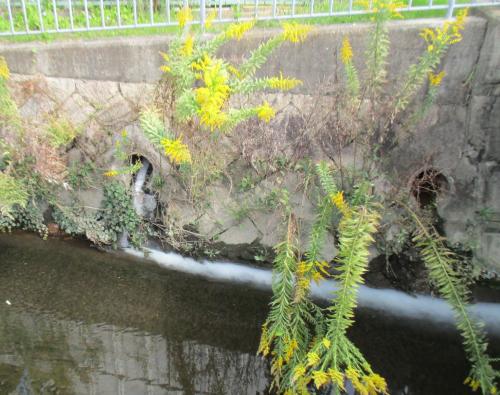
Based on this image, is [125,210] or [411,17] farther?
[125,210]

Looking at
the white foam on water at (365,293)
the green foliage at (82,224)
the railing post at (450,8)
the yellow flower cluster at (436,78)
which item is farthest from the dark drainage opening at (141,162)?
the railing post at (450,8)

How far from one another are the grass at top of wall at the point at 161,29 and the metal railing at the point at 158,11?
0.04m

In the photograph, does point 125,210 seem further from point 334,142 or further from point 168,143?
point 334,142

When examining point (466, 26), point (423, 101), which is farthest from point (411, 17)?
point (423, 101)

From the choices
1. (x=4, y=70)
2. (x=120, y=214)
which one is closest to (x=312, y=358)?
(x=120, y=214)

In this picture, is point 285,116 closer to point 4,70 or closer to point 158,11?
point 158,11

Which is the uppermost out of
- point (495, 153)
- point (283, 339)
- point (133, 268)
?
point (495, 153)

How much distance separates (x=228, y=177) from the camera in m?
4.39

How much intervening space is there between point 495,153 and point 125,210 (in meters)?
3.60

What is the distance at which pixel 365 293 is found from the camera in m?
4.34

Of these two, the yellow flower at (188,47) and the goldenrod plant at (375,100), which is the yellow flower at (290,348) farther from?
the yellow flower at (188,47)

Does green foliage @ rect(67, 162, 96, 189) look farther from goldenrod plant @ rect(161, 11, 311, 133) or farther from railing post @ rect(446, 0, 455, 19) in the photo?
railing post @ rect(446, 0, 455, 19)

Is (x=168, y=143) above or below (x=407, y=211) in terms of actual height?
above

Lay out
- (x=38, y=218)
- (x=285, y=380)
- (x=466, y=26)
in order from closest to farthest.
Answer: (x=285, y=380)
(x=466, y=26)
(x=38, y=218)
